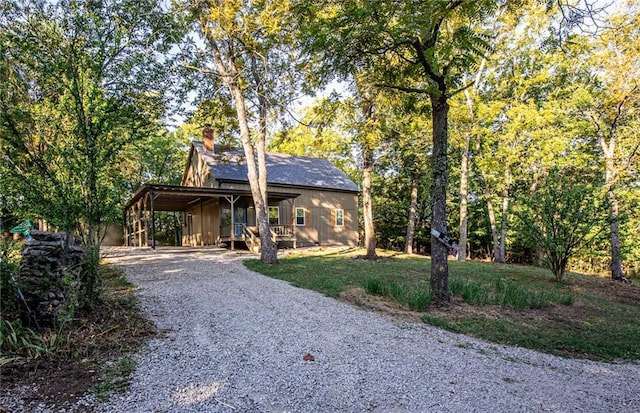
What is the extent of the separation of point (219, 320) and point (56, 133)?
3583mm

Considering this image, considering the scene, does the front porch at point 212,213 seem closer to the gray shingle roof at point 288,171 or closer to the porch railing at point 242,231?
the porch railing at point 242,231

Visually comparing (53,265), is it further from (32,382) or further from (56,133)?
(56,133)

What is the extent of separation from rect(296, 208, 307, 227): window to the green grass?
33.4ft

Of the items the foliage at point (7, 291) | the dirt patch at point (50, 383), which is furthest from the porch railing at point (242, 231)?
the dirt patch at point (50, 383)

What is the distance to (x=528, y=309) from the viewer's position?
612 centimetres

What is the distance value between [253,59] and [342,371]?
11.0 metres

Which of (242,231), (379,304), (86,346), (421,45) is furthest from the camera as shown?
(242,231)

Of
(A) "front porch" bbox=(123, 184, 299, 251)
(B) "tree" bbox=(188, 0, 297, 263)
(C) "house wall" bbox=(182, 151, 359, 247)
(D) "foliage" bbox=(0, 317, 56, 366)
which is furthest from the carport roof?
(D) "foliage" bbox=(0, 317, 56, 366)

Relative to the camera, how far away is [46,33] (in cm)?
518

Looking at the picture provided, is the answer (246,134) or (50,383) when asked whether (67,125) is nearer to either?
(50,383)

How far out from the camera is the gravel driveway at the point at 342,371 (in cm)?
275

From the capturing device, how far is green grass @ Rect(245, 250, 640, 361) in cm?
446

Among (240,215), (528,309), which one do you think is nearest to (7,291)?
(528,309)

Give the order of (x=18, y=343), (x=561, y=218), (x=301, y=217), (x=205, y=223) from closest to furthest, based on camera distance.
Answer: (x=18, y=343) < (x=561, y=218) < (x=205, y=223) < (x=301, y=217)
